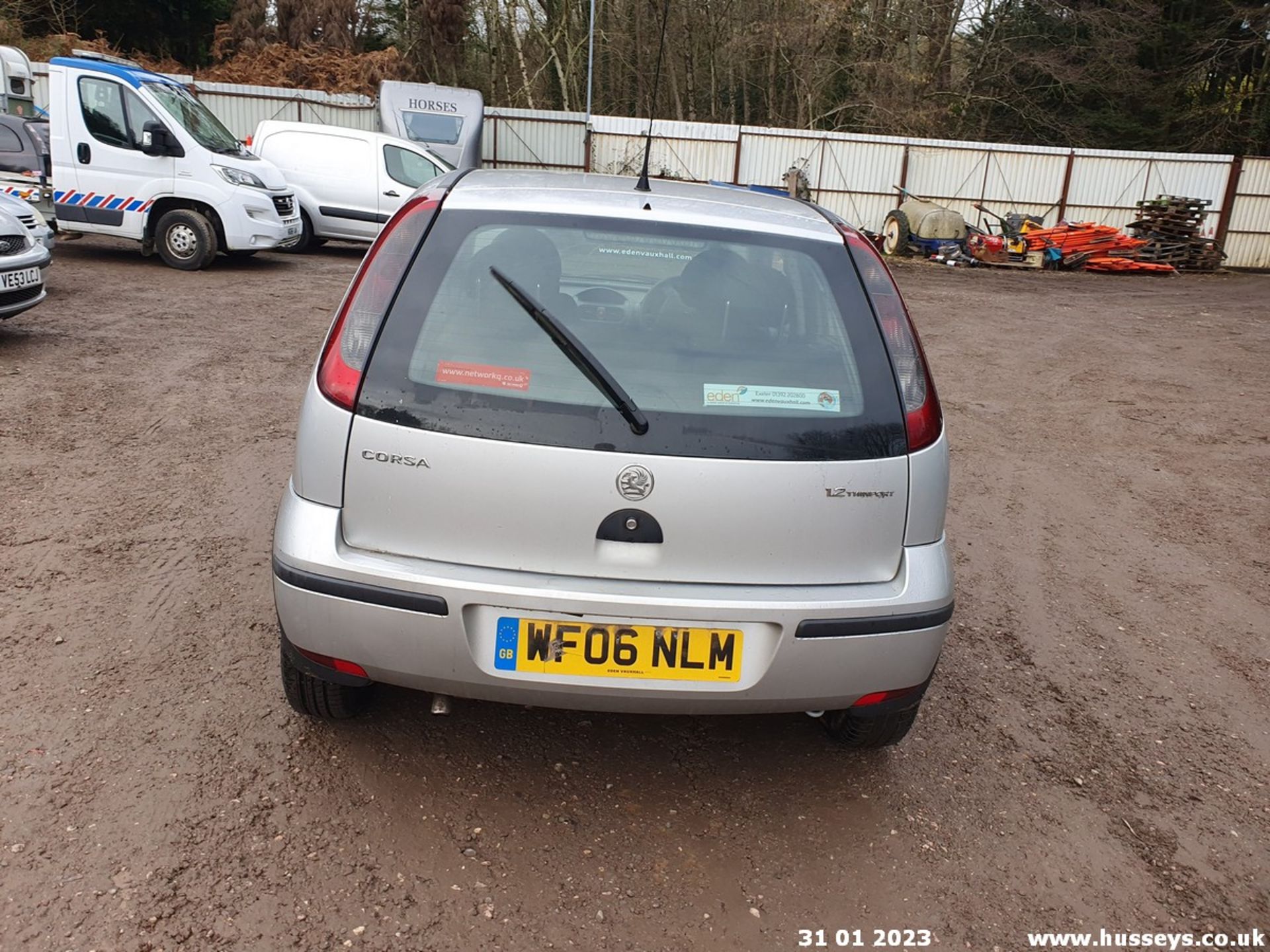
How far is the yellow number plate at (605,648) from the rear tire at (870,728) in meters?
0.64

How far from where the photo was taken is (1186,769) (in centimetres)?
312

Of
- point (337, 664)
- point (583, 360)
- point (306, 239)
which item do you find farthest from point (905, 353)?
point (306, 239)

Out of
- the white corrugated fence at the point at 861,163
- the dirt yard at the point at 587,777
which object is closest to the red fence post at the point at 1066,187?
the white corrugated fence at the point at 861,163

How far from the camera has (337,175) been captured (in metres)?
15.1

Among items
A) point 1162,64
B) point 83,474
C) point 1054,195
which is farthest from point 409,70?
point 83,474

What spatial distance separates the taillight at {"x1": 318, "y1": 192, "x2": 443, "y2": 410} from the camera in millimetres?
2492

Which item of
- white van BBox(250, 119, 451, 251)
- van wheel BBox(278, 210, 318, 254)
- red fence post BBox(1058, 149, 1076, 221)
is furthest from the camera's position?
red fence post BBox(1058, 149, 1076, 221)

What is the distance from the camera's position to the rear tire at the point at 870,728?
2867 mm

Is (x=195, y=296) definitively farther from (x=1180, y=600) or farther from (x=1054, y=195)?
(x=1054, y=195)

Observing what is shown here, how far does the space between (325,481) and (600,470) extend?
2.27 feet

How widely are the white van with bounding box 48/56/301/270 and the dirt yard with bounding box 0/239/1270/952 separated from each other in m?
7.43

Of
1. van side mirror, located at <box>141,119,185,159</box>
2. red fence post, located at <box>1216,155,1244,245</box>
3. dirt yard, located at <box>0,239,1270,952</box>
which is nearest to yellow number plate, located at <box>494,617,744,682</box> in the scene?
dirt yard, located at <box>0,239,1270,952</box>

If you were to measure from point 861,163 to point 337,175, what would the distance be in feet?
40.1

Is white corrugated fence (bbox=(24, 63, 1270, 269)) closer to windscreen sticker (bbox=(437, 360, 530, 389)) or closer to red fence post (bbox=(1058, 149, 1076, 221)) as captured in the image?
red fence post (bbox=(1058, 149, 1076, 221))
